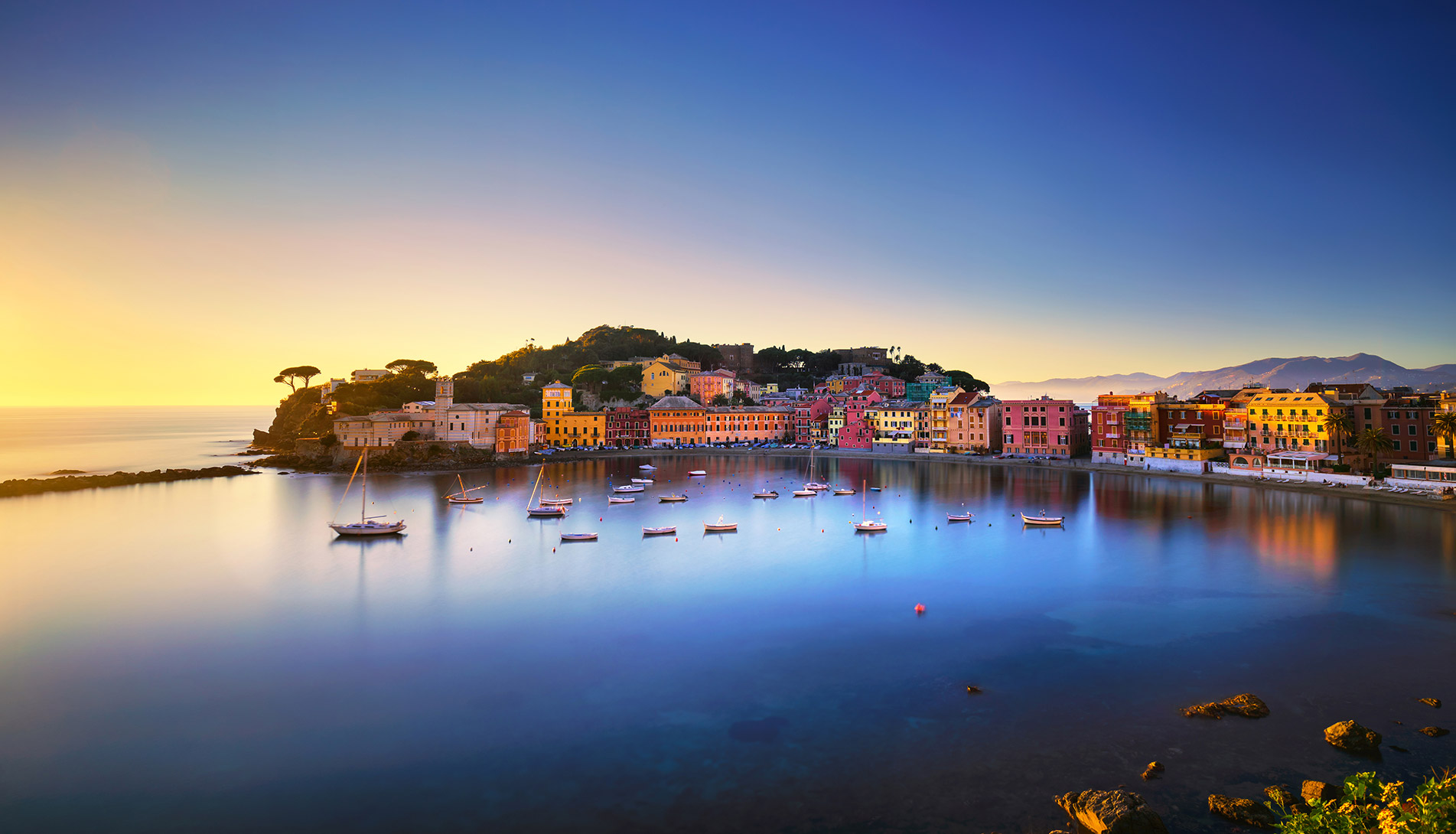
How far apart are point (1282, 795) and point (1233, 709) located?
2.62 metres

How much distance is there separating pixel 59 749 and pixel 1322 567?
1070 inches

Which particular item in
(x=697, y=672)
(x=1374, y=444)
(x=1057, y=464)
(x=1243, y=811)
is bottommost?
(x=697, y=672)

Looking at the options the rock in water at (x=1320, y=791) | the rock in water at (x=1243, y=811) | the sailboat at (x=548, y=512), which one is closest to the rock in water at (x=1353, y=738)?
the rock in water at (x=1320, y=791)

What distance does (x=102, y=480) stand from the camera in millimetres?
37438

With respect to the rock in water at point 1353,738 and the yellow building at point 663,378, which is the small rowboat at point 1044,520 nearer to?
the rock in water at point 1353,738

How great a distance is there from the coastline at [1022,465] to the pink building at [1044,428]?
1.65 m

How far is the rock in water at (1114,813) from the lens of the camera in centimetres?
668

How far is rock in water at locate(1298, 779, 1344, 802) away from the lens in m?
7.04

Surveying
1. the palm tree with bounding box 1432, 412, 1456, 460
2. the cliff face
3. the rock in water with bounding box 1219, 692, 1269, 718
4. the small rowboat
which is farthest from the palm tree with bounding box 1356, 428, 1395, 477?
the cliff face

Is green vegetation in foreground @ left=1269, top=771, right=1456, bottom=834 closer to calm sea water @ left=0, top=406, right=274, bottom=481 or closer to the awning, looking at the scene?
the awning

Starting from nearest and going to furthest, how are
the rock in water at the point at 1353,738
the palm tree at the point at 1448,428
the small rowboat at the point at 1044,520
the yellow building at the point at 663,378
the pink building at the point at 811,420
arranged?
the rock in water at the point at 1353,738
the small rowboat at the point at 1044,520
the palm tree at the point at 1448,428
the pink building at the point at 811,420
the yellow building at the point at 663,378

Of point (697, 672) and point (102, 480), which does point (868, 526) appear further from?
point (102, 480)

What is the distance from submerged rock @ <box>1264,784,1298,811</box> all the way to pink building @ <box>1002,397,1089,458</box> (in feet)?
141

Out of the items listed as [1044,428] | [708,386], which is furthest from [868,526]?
[708,386]
